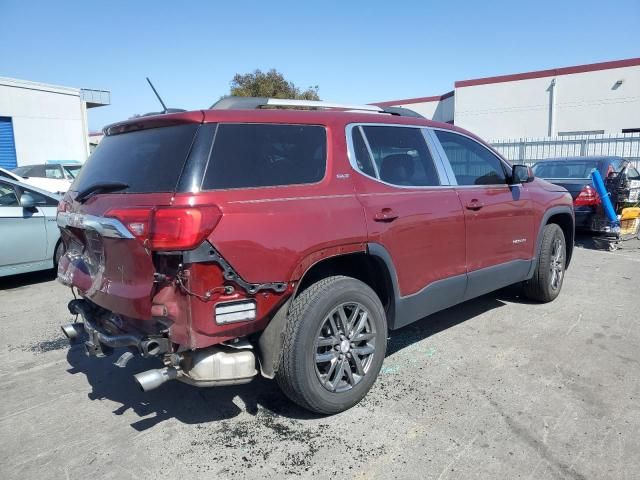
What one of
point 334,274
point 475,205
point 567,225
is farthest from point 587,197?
point 334,274

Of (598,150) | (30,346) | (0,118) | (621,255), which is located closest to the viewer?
(30,346)

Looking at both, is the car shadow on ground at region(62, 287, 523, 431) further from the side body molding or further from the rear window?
the rear window

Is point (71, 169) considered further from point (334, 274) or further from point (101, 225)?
point (334, 274)

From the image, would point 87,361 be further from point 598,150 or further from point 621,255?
point 598,150

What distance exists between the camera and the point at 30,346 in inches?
184

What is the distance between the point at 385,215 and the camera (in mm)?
3420

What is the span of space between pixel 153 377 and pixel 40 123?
25350 millimetres

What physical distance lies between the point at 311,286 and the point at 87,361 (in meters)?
2.43

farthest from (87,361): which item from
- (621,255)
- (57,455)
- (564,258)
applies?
(621,255)

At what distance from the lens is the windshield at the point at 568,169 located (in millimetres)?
10391

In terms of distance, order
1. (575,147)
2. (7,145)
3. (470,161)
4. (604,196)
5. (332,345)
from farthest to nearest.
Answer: (7,145), (575,147), (604,196), (470,161), (332,345)

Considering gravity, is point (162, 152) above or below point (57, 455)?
above

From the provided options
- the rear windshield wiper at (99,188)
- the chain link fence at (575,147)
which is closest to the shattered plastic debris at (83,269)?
the rear windshield wiper at (99,188)

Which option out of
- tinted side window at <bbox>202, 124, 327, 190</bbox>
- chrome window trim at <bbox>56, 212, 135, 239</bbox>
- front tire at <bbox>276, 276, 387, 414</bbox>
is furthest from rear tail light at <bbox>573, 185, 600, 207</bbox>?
chrome window trim at <bbox>56, 212, 135, 239</bbox>
